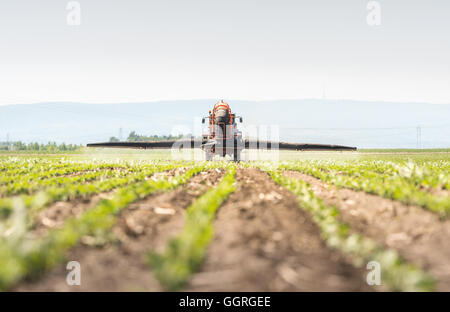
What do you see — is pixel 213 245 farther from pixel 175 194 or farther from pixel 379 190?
pixel 379 190

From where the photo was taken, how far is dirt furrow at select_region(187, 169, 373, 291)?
3361 mm

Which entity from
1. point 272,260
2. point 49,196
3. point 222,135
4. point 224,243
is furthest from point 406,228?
point 222,135

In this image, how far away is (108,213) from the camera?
5.41m

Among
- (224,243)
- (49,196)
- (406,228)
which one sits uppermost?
(49,196)

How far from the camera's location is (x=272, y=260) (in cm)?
377

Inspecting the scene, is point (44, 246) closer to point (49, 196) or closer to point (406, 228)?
point (49, 196)

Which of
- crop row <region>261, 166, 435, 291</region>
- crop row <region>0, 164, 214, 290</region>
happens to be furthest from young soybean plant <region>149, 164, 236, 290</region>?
crop row <region>261, 166, 435, 291</region>

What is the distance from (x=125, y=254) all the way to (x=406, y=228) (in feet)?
14.8

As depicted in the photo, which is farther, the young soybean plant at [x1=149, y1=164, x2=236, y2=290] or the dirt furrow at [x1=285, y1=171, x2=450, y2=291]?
the dirt furrow at [x1=285, y1=171, x2=450, y2=291]

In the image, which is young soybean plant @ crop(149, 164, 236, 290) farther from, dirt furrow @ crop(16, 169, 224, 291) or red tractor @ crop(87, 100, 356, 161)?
red tractor @ crop(87, 100, 356, 161)

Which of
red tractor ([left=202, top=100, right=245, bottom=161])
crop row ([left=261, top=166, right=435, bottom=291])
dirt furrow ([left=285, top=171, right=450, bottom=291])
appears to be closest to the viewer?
crop row ([left=261, top=166, right=435, bottom=291])

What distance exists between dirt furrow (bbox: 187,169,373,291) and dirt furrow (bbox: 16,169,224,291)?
72 cm

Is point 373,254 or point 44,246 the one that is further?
point 373,254
